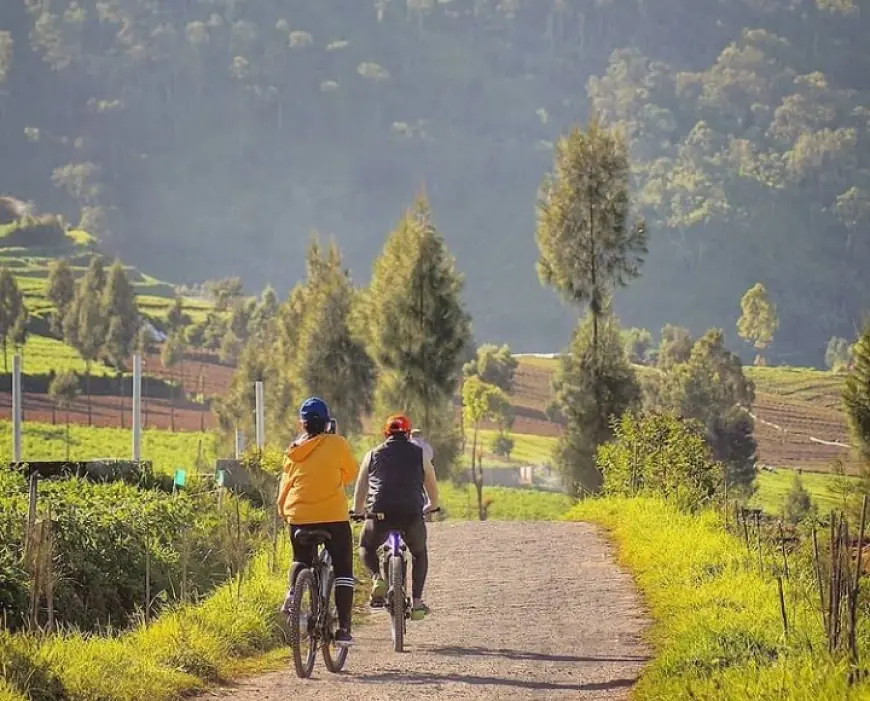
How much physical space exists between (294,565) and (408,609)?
1.71 metres

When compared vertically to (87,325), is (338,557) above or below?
below

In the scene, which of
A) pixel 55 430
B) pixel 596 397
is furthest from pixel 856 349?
pixel 55 430

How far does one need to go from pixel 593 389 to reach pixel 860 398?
11947mm

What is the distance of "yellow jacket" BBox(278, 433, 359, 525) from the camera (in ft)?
34.4

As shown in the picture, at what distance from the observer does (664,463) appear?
2392cm

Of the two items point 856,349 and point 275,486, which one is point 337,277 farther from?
point 275,486

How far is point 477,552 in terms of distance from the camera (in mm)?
19812

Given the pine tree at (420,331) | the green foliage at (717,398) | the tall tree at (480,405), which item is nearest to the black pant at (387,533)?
the pine tree at (420,331)

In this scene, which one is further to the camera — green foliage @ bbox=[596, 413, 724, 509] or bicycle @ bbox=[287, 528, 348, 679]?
green foliage @ bbox=[596, 413, 724, 509]

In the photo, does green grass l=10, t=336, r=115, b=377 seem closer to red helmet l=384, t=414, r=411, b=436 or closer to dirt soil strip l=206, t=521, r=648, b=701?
dirt soil strip l=206, t=521, r=648, b=701

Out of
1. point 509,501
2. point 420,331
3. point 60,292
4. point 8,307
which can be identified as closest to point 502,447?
point 509,501

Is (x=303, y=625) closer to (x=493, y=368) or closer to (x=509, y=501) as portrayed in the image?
(x=509, y=501)

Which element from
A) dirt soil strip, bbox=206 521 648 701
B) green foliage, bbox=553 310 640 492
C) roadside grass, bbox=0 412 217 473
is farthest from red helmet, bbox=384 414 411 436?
roadside grass, bbox=0 412 217 473

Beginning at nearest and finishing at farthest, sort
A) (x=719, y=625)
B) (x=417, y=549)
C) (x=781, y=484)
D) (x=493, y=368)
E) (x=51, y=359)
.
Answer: (x=719, y=625), (x=417, y=549), (x=781, y=484), (x=51, y=359), (x=493, y=368)
